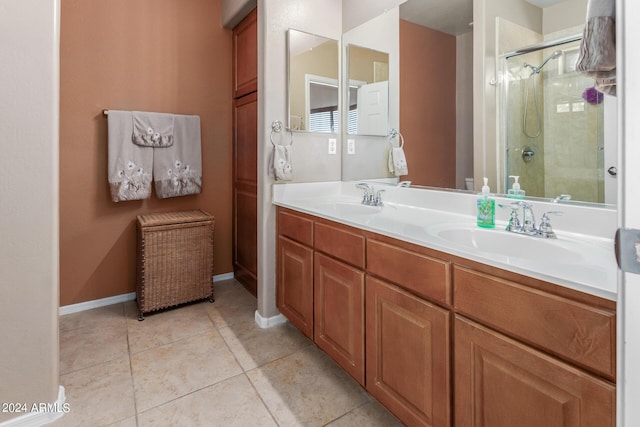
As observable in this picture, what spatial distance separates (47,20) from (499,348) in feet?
6.68

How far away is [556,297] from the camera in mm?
839

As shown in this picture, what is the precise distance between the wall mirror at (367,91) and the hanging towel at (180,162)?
4.32 feet

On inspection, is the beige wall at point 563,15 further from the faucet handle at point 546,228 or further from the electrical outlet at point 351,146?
the electrical outlet at point 351,146

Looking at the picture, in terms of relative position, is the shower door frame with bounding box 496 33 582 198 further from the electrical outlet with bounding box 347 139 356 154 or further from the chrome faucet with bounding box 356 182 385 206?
the electrical outlet with bounding box 347 139 356 154

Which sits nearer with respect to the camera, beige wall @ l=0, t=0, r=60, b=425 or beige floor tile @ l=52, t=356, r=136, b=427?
beige wall @ l=0, t=0, r=60, b=425

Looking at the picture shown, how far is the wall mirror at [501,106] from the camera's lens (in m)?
1.30

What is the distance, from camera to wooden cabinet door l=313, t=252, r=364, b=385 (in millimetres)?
1537

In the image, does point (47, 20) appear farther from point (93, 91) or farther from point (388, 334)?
point (388, 334)

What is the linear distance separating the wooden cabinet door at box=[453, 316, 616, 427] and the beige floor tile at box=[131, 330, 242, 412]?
1235mm

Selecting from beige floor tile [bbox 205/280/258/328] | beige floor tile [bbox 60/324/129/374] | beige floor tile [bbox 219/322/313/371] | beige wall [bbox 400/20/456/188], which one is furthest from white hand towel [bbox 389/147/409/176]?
beige floor tile [bbox 60/324/129/374]

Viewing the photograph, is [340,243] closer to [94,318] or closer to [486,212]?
[486,212]

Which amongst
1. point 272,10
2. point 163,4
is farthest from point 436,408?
point 163,4

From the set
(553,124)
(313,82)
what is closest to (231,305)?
(313,82)

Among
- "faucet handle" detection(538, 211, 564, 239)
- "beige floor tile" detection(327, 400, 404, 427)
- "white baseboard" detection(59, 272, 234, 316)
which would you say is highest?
"faucet handle" detection(538, 211, 564, 239)
